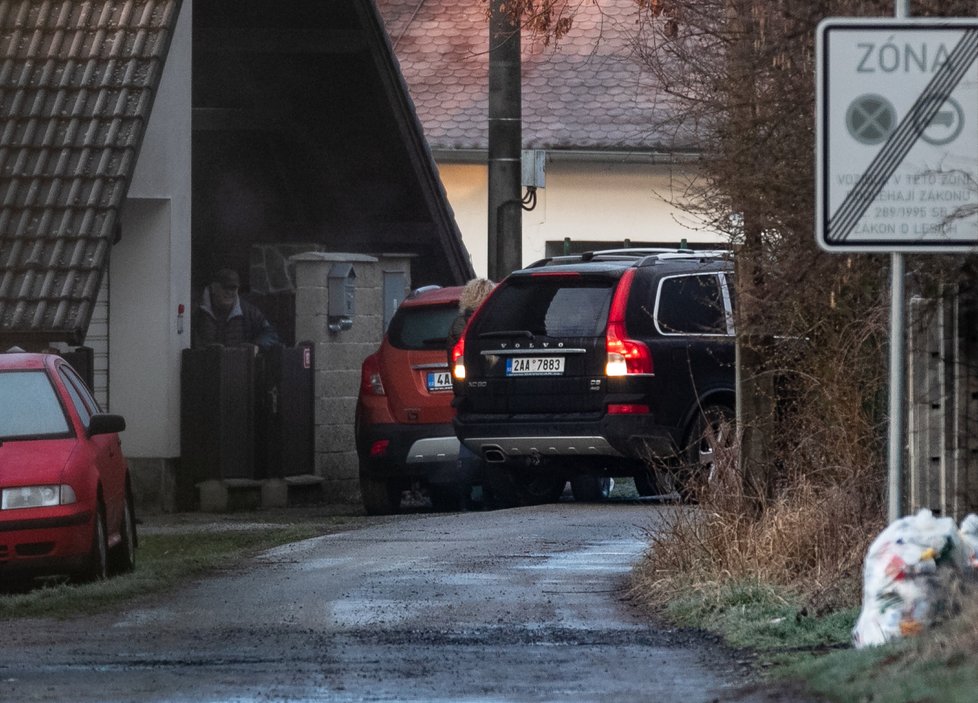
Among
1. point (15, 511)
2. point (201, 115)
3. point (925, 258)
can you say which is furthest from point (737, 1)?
point (201, 115)

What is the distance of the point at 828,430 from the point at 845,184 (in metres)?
3.20

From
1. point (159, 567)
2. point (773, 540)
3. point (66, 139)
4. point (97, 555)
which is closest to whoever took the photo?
point (773, 540)

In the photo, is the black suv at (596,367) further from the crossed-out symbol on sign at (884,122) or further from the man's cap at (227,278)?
the crossed-out symbol on sign at (884,122)

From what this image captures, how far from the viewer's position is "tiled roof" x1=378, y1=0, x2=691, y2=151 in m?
33.2

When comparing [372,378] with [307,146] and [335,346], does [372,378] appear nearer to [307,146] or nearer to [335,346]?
[335,346]

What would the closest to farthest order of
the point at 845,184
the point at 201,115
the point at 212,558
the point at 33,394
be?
the point at 845,184, the point at 33,394, the point at 212,558, the point at 201,115

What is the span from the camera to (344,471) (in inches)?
835

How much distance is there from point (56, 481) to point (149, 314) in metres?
7.38

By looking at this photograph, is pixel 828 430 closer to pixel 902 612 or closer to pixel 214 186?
pixel 902 612

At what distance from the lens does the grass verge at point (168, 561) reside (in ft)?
37.0

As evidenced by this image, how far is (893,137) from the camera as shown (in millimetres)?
7914

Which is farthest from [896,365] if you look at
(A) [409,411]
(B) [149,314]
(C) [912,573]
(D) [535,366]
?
(B) [149,314]

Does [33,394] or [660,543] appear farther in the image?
[33,394]

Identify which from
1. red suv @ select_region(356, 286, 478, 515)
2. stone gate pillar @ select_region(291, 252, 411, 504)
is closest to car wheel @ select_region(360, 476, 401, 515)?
red suv @ select_region(356, 286, 478, 515)
